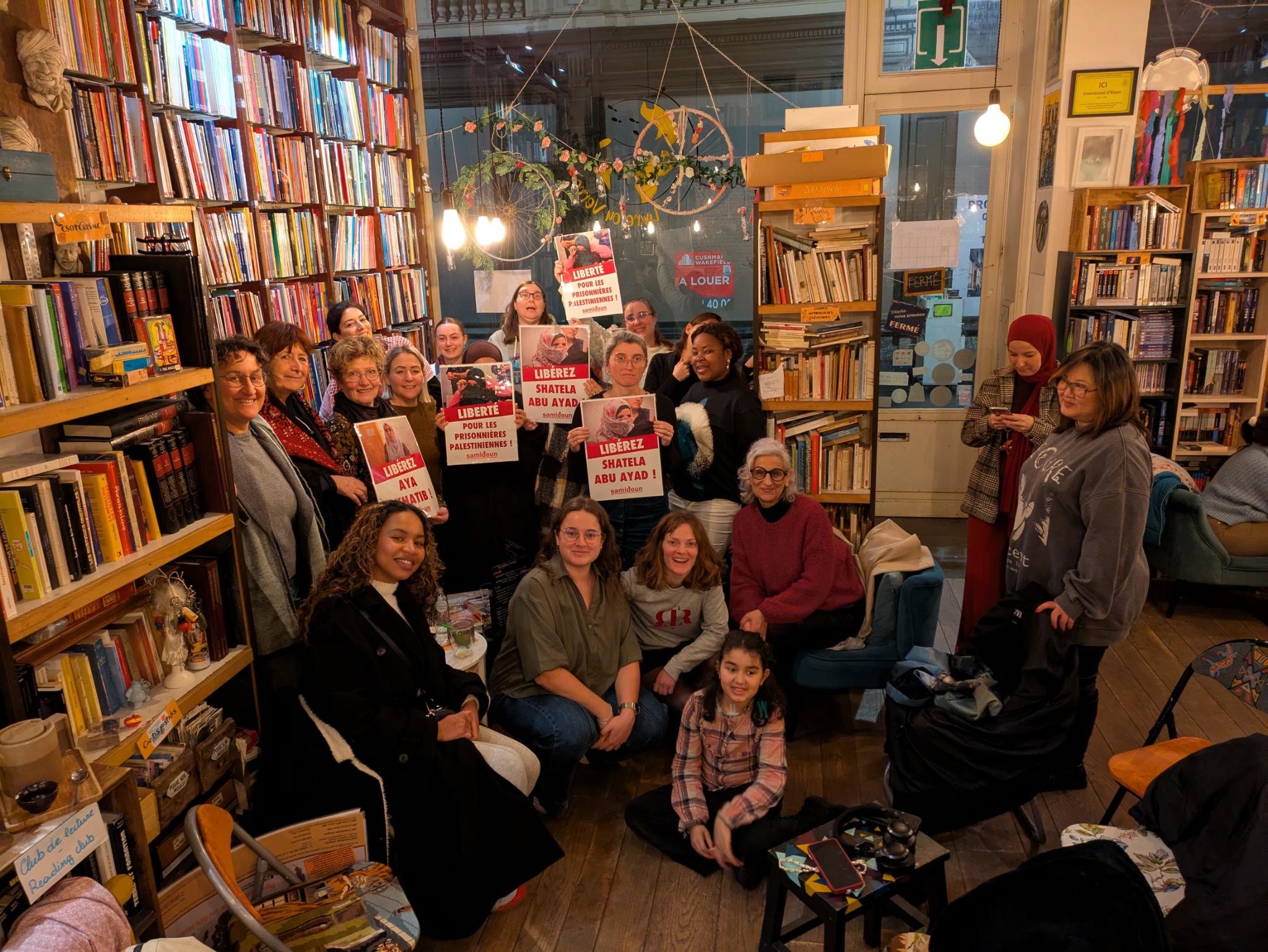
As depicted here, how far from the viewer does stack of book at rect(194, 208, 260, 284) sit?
13.4 feet

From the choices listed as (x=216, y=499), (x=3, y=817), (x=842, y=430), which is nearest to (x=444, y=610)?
(x=216, y=499)

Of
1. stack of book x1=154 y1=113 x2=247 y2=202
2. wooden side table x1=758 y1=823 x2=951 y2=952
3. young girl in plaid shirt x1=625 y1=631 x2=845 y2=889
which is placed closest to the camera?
wooden side table x1=758 y1=823 x2=951 y2=952

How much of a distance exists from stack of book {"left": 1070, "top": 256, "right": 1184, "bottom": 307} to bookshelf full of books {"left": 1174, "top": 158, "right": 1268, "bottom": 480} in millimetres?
128

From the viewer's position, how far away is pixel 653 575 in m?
3.43

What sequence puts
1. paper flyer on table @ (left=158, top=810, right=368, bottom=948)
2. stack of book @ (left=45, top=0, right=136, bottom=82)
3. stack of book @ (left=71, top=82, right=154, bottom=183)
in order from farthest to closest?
stack of book @ (left=71, top=82, right=154, bottom=183), stack of book @ (left=45, top=0, right=136, bottom=82), paper flyer on table @ (left=158, top=810, right=368, bottom=948)

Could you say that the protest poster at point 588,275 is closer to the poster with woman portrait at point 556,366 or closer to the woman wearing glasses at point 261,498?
the poster with woman portrait at point 556,366

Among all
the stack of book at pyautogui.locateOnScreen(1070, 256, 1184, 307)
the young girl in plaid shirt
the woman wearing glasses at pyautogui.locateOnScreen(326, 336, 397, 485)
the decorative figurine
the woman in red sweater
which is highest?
the decorative figurine

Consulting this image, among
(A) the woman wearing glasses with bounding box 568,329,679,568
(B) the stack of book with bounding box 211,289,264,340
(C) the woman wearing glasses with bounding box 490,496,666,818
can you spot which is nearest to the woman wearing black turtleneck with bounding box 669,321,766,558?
(A) the woman wearing glasses with bounding box 568,329,679,568

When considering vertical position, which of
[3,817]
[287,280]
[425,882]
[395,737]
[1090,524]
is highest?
[287,280]

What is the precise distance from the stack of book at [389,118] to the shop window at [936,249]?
3.16 m

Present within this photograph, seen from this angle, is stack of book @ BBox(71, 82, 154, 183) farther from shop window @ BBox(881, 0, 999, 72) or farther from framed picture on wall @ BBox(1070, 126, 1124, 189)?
framed picture on wall @ BBox(1070, 126, 1124, 189)

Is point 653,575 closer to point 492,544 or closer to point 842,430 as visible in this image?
point 492,544

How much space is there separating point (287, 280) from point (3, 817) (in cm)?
352

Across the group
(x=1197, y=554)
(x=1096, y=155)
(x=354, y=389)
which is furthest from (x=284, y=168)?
(x=1197, y=554)
